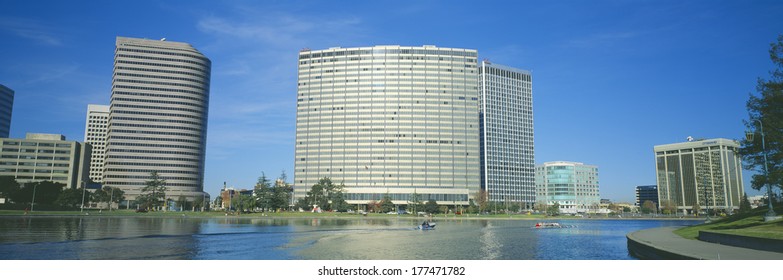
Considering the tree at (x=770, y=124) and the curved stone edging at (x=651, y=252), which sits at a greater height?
the tree at (x=770, y=124)

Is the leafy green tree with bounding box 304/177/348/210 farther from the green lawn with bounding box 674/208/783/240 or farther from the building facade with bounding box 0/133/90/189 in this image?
the green lawn with bounding box 674/208/783/240

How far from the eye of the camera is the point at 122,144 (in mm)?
178000

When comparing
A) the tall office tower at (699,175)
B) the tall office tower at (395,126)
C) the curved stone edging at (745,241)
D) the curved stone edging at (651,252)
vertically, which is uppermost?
the tall office tower at (395,126)

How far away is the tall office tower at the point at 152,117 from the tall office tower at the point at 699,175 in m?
156

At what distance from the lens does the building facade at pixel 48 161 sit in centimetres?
10589

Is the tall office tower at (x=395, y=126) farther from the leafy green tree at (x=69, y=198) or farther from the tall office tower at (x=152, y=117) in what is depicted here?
the leafy green tree at (x=69, y=198)

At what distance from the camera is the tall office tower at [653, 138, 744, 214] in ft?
341

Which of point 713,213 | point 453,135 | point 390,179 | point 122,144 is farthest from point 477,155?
point 122,144

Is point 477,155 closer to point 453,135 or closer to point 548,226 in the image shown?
point 453,135

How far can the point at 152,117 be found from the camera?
17962 centimetres

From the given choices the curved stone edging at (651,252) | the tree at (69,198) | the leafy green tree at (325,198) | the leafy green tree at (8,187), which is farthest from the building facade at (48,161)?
the curved stone edging at (651,252)

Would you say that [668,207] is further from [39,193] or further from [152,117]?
[39,193]

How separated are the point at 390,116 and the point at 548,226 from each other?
106668 mm

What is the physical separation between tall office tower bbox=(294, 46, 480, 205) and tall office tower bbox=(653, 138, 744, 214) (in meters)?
63.4
